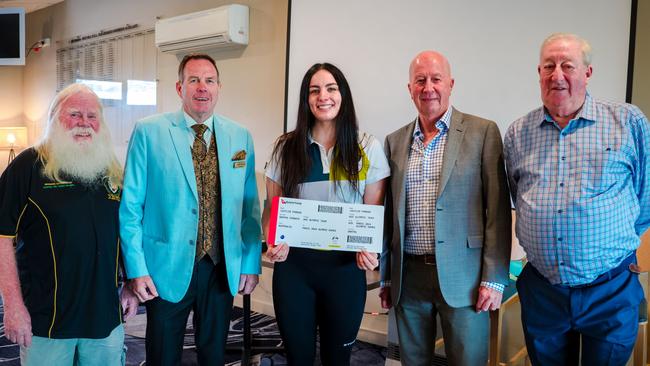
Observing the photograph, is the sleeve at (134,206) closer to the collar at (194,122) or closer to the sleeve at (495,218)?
the collar at (194,122)

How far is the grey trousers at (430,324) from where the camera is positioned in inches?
74.9

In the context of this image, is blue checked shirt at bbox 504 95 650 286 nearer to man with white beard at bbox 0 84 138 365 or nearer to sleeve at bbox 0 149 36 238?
man with white beard at bbox 0 84 138 365

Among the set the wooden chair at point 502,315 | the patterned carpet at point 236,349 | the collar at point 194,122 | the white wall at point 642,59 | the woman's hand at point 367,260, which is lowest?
the patterned carpet at point 236,349

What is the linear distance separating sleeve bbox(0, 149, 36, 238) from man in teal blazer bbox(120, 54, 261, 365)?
323 millimetres

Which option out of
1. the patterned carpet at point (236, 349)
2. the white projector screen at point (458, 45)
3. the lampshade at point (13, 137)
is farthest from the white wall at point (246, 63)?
the lampshade at point (13, 137)

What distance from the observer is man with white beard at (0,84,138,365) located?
173 cm

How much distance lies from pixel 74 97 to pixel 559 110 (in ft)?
5.80

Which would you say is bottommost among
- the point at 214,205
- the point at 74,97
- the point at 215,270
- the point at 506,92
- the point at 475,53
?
the point at 215,270

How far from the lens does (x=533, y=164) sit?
70.2 inches

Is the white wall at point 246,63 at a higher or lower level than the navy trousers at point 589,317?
higher

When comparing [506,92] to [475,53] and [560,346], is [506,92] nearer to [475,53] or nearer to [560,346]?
[475,53]

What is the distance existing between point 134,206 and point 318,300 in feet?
2.59

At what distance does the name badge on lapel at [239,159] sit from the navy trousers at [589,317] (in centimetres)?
121

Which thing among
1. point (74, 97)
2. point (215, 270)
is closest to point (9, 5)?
point (74, 97)
